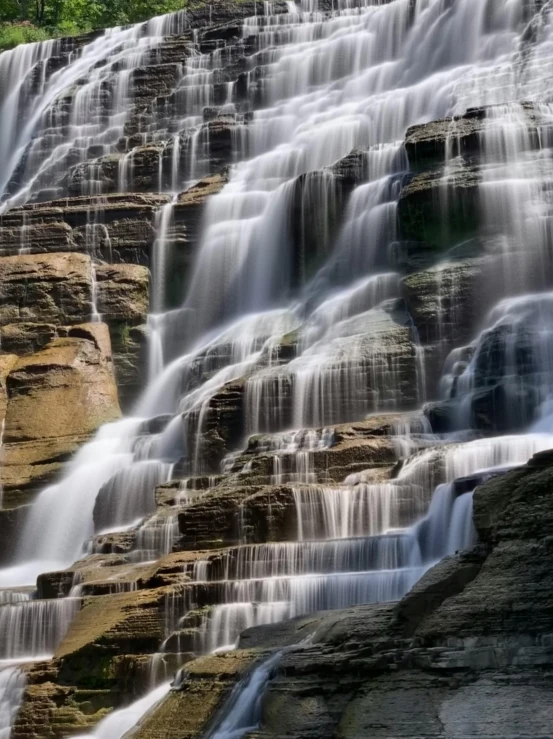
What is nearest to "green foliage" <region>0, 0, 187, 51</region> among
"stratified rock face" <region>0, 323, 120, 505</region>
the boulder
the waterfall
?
the boulder

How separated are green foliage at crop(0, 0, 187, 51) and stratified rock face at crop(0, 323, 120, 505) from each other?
28249 millimetres

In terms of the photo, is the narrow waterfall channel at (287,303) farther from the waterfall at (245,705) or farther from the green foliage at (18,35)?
the green foliage at (18,35)

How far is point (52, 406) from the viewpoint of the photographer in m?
28.1

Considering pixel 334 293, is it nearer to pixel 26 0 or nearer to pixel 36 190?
pixel 36 190

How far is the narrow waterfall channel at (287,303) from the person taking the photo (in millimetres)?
16406

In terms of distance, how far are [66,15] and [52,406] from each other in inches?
1419

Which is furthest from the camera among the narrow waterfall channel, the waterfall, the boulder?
the boulder

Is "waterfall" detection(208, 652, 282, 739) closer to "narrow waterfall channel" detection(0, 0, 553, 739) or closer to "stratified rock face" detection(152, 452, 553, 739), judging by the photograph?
"narrow waterfall channel" detection(0, 0, 553, 739)

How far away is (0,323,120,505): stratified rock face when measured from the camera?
88.6 feet

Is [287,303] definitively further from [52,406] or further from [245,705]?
[245,705]

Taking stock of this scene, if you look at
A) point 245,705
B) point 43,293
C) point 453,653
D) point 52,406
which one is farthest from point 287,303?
point 453,653

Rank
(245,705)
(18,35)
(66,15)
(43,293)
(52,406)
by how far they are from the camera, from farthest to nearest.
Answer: (66,15), (18,35), (43,293), (52,406), (245,705)

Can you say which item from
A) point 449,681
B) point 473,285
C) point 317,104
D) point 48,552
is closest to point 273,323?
point 473,285

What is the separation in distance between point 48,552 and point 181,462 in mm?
3441
